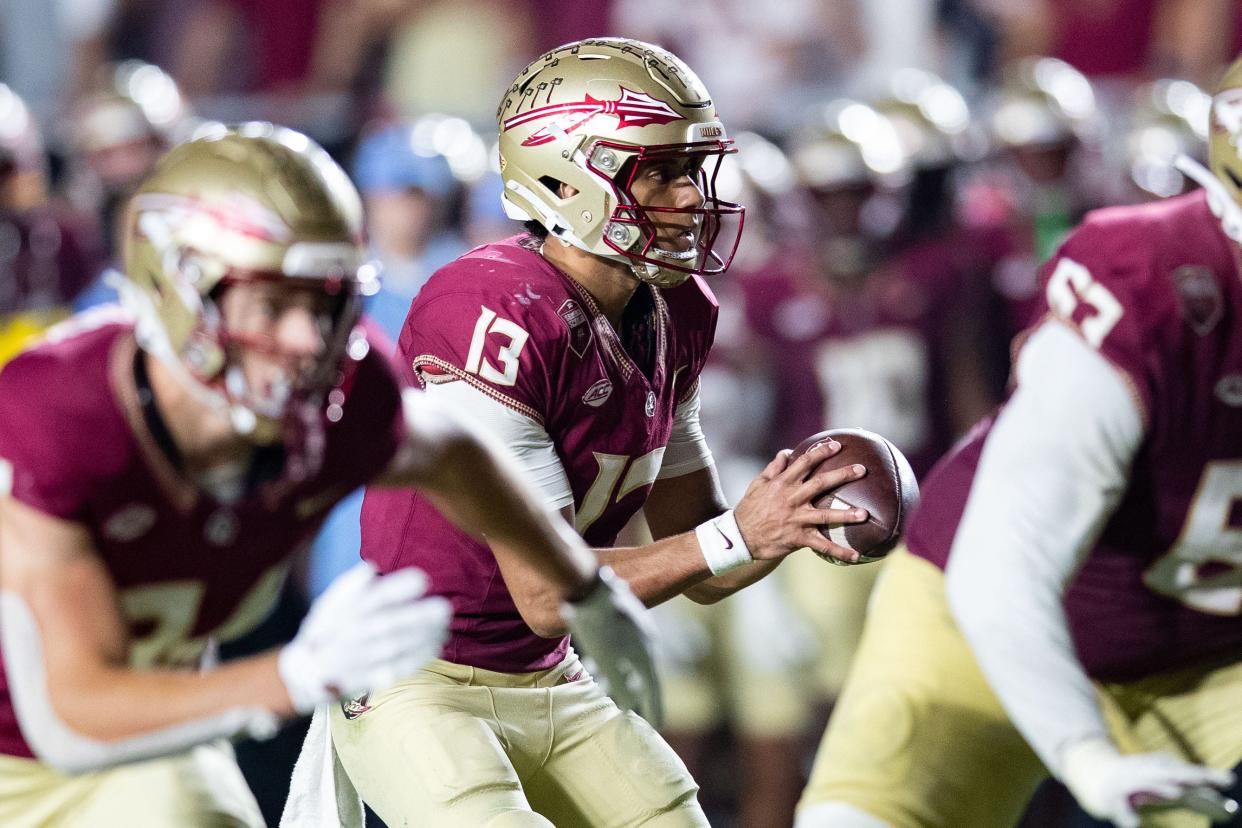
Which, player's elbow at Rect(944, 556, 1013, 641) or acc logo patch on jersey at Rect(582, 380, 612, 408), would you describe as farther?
acc logo patch on jersey at Rect(582, 380, 612, 408)

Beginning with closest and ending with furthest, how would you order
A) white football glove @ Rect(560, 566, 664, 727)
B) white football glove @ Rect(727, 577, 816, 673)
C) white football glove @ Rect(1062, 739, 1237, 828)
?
1. white football glove @ Rect(1062, 739, 1237, 828)
2. white football glove @ Rect(560, 566, 664, 727)
3. white football glove @ Rect(727, 577, 816, 673)

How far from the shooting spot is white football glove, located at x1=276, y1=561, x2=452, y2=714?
234 cm

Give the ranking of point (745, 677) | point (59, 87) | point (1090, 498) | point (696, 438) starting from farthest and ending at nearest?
1. point (59, 87)
2. point (745, 677)
3. point (696, 438)
4. point (1090, 498)

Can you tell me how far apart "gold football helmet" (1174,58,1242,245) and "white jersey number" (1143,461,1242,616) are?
383 millimetres

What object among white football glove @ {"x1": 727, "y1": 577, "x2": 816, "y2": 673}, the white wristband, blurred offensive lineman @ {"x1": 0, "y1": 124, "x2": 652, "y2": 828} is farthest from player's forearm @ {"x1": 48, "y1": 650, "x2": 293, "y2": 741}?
white football glove @ {"x1": 727, "y1": 577, "x2": 816, "y2": 673}

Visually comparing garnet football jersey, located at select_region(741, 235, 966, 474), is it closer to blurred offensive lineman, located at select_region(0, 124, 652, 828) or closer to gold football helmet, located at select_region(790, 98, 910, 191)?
gold football helmet, located at select_region(790, 98, 910, 191)

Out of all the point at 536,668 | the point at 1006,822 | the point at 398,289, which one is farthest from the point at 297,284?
the point at 398,289

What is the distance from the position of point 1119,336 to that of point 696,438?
803mm

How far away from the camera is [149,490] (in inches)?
95.4

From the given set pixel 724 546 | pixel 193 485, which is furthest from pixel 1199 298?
pixel 193 485

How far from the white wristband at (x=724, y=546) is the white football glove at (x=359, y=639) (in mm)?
622

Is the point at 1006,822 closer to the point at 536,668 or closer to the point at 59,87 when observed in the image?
the point at 536,668

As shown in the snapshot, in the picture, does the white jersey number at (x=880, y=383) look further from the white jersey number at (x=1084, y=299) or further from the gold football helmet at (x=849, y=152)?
the white jersey number at (x=1084, y=299)

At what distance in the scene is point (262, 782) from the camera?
4539mm
